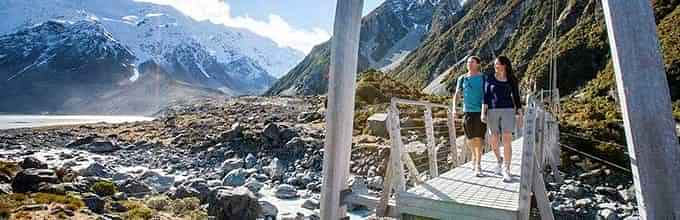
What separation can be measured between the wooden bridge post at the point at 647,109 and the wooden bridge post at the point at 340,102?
56.3 inches

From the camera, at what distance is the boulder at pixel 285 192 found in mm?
11602

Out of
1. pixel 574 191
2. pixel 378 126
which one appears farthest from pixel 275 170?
pixel 574 191

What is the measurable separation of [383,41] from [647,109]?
14599cm

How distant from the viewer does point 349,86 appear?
9.82 feet

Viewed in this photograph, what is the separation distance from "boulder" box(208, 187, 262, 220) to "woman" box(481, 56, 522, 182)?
605 centimetres

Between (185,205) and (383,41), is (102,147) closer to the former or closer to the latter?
(185,205)

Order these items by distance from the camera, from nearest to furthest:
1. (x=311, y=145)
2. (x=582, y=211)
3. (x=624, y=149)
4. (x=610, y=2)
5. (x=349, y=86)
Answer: (x=610, y=2) < (x=349, y=86) < (x=582, y=211) < (x=624, y=149) < (x=311, y=145)

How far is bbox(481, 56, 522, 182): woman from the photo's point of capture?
4.11 meters

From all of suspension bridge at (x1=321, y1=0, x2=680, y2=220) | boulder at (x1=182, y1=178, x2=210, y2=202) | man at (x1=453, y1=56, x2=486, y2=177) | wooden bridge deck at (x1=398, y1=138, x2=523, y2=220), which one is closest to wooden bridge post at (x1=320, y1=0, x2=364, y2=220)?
suspension bridge at (x1=321, y1=0, x2=680, y2=220)

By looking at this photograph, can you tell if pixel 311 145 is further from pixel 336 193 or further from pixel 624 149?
pixel 336 193

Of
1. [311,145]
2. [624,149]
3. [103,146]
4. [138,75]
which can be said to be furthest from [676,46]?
[138,75]

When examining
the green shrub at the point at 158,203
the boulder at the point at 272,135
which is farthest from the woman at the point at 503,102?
the boulder at the point at 272,135

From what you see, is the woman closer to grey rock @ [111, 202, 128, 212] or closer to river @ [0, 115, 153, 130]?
grey rock @ [111, 202, 128, 212]

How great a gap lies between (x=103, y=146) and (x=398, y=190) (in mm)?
29854
